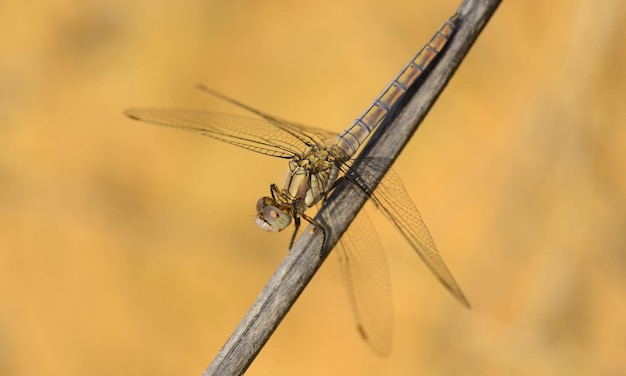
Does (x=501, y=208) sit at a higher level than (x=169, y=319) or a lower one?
higher

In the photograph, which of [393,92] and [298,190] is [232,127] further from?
[393,92]

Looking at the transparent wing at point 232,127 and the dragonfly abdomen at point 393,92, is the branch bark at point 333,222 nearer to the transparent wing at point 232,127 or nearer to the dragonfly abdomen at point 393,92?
the dragonfly abdomen at point 393,92

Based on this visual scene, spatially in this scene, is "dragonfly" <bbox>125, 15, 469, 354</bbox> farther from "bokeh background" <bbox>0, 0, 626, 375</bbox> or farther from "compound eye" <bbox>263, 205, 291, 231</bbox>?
"bokeh background" <bbox>0, 0, 626, 375</bbox>

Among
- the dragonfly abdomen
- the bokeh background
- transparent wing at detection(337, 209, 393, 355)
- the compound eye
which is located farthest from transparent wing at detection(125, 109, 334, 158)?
the bokeh background

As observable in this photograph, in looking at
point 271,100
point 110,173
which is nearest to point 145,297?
point 110,173

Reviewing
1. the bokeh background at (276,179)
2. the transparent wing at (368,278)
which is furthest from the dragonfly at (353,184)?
the bokeh background at (276,179)

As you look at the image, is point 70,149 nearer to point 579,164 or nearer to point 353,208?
point 353,208

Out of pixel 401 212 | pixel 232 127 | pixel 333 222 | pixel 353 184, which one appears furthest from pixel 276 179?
pixel 333 222

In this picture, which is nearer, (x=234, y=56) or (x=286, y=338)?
(x=286, y=338)

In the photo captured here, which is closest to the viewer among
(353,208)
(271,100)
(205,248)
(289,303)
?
(289,303)
